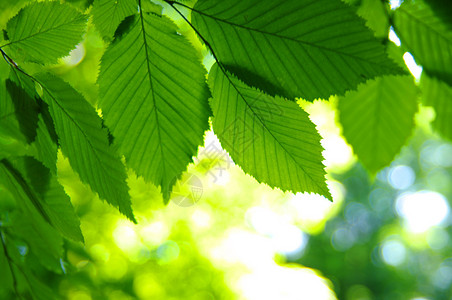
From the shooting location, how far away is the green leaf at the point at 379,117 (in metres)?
0.63

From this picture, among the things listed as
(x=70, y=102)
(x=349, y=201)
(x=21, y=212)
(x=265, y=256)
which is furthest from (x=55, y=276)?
(x=349, y=201)

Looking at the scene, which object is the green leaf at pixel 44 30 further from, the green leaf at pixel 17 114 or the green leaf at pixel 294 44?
the green leaf at pixel 294 44

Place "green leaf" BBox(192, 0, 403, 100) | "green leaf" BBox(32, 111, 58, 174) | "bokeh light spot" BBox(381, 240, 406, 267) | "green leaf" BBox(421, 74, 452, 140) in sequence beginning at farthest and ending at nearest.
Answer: "bokeh light spot" BBox(381, 240, 406, 267)
"green leaf" BBox(421, 74, 452, 140)
"green leaf" BBox(32, 111, 58, 174)
"green leaf" BBox(192, 0, 403, 100)

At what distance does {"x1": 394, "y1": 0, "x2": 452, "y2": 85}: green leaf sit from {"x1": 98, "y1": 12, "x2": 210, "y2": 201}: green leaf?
34cm

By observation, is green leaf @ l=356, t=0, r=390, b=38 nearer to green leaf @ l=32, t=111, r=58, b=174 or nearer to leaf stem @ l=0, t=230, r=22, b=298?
green leaf @ l=32, t=111, r=58, b=174

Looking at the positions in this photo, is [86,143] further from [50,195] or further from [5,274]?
[5,274]

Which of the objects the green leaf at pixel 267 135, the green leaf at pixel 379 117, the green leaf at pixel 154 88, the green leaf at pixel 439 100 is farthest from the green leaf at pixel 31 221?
the green leaf at pixel 439 100

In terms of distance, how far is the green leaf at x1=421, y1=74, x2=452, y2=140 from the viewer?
61 cm

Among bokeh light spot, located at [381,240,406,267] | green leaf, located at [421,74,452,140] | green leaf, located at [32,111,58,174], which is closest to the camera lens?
green leaf, located at [32,111,58,174]

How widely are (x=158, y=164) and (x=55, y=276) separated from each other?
1094mm

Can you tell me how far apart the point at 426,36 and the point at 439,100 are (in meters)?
0.14

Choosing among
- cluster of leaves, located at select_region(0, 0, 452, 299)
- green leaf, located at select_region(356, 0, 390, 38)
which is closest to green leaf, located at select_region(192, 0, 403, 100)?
cluster of leaves, located at select_region(0, 0, 452, 299)

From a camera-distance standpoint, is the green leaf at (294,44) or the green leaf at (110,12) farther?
the green leaf at (110,12)

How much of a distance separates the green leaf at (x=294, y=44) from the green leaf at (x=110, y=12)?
117 mm
